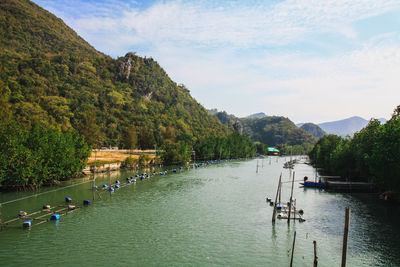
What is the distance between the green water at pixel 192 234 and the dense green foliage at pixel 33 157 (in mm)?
4523

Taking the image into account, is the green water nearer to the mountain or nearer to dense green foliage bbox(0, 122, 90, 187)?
dense green foliage bbox(0, 122, 90, 187)

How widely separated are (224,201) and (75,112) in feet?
361

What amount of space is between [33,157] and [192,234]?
1558 inches

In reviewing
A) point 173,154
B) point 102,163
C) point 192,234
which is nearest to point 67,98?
point 173,154

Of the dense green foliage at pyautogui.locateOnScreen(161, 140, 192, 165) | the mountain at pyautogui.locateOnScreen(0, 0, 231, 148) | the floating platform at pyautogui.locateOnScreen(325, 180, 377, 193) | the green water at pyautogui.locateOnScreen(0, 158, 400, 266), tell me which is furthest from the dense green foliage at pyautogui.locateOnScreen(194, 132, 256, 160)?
the green water at pyautogui.locateOnScreen(0, 158, 400, 266)

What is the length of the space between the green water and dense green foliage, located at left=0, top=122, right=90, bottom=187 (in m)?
4.52

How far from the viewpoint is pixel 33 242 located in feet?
108

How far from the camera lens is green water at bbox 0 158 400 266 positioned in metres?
29.6

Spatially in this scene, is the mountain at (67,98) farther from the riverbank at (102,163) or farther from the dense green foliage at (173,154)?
the dense green foliage at (173,154)

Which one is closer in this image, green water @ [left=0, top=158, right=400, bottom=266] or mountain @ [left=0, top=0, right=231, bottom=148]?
green water @ [left=0, top=158, right=400, bottom=266]

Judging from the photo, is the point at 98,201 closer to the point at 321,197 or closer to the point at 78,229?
the point at 78,229

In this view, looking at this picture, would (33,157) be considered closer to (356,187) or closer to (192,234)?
(192,234)

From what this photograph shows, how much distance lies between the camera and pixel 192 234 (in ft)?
120

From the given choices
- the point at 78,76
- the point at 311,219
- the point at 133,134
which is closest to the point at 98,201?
the point at 311,219
